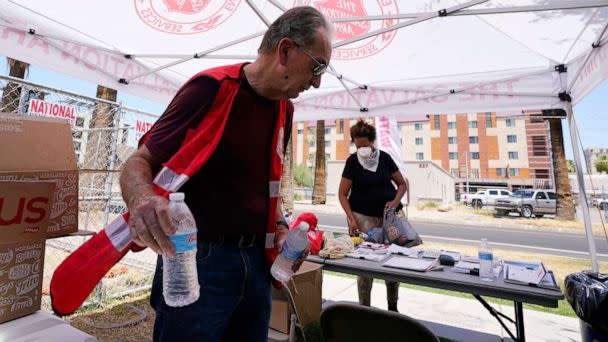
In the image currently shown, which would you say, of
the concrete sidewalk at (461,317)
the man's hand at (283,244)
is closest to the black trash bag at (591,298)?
the concrete sidewalk at (461,317)

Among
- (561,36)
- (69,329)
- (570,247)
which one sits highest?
(561,36)

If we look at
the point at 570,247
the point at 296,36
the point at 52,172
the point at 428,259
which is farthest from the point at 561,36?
the point at 570,247

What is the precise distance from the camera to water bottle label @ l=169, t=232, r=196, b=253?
741 millimetres

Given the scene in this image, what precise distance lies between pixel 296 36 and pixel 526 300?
2.02 m

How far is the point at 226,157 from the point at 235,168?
5 centimetres

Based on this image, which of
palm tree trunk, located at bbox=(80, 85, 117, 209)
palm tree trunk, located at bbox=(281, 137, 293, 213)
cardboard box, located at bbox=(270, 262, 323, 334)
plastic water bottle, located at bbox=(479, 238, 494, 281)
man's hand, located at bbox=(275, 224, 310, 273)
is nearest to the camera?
man's hand, located at bbox=(275, 224, 310, 273)

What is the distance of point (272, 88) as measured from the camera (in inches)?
48.0

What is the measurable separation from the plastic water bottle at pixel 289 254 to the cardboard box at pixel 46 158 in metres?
1.53

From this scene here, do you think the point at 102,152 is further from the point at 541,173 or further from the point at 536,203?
the point at 541,173

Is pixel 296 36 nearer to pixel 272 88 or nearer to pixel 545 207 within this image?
pixel 272 88

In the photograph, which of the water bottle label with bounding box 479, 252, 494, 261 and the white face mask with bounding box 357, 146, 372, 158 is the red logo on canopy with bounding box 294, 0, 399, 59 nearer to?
the white face mask with bounding box 357, 146, 372, 158

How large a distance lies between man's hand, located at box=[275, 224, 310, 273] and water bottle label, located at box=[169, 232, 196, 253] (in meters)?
0.59

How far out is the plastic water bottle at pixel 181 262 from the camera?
29.7 inches

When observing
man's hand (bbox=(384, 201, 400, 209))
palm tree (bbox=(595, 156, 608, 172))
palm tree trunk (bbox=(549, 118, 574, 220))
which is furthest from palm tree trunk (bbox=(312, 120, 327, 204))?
palm tree (bbox=(595, 156, 608, 172))
